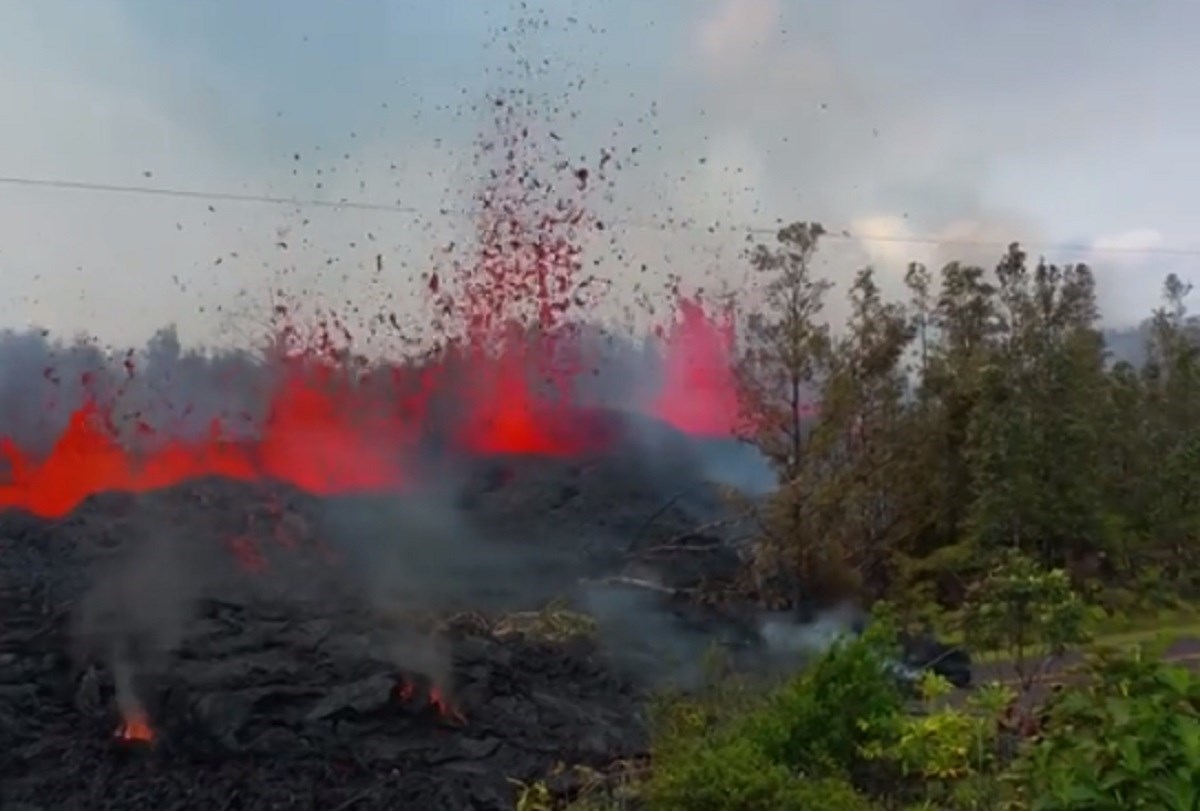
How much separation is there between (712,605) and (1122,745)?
984cm

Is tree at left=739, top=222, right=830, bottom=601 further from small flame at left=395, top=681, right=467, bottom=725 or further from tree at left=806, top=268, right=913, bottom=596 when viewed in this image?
small flame at left=395, top=681, right=467, bottom=725

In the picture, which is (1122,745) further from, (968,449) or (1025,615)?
(968,449)

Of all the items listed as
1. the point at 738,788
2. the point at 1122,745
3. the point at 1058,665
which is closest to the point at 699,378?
the point at 1058,665

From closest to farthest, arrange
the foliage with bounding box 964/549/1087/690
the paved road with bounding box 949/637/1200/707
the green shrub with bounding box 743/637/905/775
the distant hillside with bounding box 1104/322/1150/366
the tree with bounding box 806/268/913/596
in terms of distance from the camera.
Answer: the green shrub with bounding box 743/637/905/775
the paved road with bounding box 949/637/1200/707
the foliage with bounding box 964/549/1087/690
the tree with bounding box 806/268/913/596
the distant hillside with bounding box 1104/322/1150/366

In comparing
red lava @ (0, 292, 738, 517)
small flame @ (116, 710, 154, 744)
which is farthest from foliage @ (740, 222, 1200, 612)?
small flame @ (116, 710, 154, 744)

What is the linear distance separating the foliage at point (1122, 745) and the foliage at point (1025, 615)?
102 inches

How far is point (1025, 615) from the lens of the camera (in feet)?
20.6

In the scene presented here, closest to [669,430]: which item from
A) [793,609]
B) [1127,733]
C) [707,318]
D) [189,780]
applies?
[707,318]

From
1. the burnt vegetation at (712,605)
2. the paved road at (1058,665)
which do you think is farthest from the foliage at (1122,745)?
the paved road at (1058,665)

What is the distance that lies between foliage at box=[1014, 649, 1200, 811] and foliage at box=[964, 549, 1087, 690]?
260 cm

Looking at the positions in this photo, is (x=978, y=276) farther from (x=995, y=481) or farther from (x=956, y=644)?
(x=956, y=644)

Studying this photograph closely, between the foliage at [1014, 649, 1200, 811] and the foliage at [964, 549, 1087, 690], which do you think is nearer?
the foliage at [1014, 649, 1200, 811]

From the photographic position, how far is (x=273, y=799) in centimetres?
668

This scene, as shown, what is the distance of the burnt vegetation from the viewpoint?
4.60 meters
